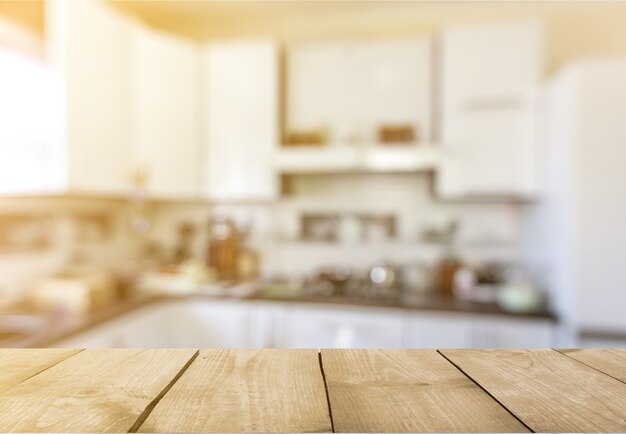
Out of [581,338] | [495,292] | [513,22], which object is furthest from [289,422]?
[513,22]

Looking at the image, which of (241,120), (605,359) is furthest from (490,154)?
(605,359)

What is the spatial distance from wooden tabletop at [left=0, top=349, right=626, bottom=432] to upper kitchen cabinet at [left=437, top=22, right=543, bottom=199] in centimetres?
193

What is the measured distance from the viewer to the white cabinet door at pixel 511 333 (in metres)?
2.01

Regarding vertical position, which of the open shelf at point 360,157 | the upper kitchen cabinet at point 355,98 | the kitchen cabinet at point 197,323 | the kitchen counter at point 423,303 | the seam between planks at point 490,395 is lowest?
the kitchen cabinet at point 197,323

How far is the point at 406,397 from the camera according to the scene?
0.39 metres

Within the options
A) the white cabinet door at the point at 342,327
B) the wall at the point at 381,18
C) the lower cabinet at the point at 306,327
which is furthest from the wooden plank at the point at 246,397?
the wall at the point at 381,18

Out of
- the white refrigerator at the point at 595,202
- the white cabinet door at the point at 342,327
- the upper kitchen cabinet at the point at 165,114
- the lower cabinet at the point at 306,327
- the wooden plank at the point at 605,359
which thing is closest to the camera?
the wooden plank at the point at 605,359

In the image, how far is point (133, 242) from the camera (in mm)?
3010

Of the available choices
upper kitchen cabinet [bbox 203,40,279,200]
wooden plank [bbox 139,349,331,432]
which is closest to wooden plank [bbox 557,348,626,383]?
wooden plank [bbox 139,349,331,432]

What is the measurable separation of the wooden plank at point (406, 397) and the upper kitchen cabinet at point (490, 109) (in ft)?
6.63

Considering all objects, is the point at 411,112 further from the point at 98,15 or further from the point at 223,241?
the point at 98,15

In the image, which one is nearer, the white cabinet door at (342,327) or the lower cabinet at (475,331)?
the lower cabinet at (475,331)

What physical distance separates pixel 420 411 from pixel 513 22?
8.22ft

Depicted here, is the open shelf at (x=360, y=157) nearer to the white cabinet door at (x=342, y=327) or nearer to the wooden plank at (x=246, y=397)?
the white cabinet door at (x=342, y=327)
